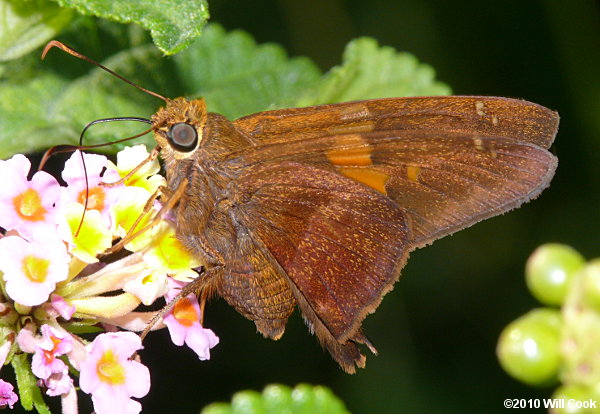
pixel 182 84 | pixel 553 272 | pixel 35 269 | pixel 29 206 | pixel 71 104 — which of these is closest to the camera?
pixel 553 272

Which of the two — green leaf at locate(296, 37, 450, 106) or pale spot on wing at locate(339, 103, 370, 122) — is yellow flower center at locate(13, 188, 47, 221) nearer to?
pale spot on wing at locate(339, 103, 370, 122)

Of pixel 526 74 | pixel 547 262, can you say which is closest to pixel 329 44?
pixel 526 74

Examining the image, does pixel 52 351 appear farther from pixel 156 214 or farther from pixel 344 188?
pixel 344 188

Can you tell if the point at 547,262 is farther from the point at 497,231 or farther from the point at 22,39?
the point at 497,231

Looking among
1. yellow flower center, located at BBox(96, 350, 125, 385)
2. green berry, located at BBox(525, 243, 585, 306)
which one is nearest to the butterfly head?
yellow flower center, located at BBox(96, 350, 125, 385)

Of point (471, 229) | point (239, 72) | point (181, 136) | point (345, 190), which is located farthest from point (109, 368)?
point (471, 229)

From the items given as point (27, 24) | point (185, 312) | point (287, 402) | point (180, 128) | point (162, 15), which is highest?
point (162, 15)

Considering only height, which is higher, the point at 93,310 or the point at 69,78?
the point at 69,78
